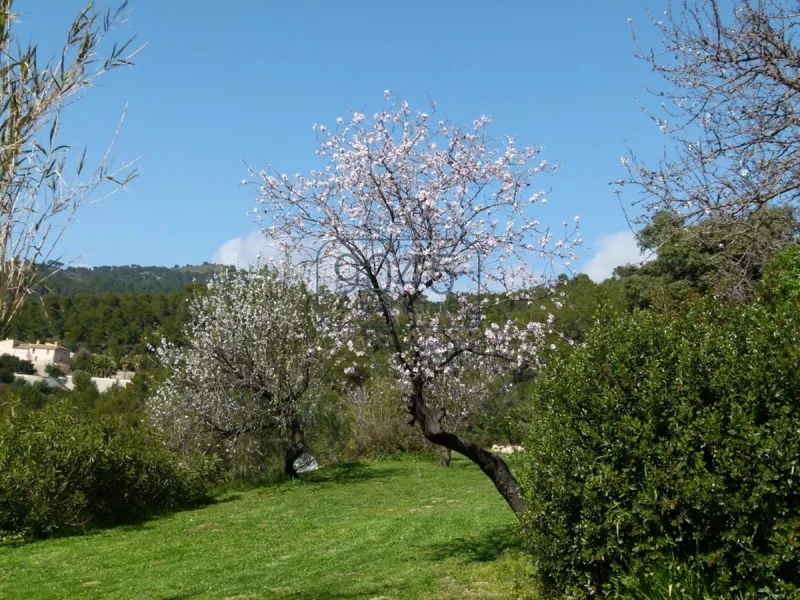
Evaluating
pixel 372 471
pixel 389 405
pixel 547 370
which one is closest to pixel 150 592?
pixel 547 370

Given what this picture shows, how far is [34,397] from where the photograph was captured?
35750 millimetres

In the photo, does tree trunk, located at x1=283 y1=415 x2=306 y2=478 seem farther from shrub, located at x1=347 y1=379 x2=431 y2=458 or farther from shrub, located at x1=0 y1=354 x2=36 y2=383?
shrub, located at x1=0 y1=354 x2=36 y2=383

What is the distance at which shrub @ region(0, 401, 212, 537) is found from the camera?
13500mm

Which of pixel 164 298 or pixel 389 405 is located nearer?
pixel 389 405

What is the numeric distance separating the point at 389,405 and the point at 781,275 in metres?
18.1

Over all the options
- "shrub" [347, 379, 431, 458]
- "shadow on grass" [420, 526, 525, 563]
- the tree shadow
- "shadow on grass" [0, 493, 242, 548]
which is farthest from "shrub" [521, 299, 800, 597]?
"shrub" [347, 379, 431, 458]

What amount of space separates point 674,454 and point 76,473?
41.4ft

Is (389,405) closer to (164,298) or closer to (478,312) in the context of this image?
(478,312)

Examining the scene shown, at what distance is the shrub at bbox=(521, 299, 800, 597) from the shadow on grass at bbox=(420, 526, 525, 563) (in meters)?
3.47

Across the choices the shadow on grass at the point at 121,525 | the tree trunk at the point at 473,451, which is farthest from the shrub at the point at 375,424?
the tree trunk at the point at 473,451

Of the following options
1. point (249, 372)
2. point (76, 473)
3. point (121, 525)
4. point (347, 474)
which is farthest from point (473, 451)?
point (347, 474)

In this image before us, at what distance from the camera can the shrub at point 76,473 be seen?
13500 mm

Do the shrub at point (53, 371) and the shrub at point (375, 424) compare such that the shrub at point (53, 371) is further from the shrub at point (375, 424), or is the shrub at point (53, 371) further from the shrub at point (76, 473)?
the shrub at point (76, 473)

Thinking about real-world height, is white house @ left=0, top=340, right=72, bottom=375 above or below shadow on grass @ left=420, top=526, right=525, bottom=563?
above
